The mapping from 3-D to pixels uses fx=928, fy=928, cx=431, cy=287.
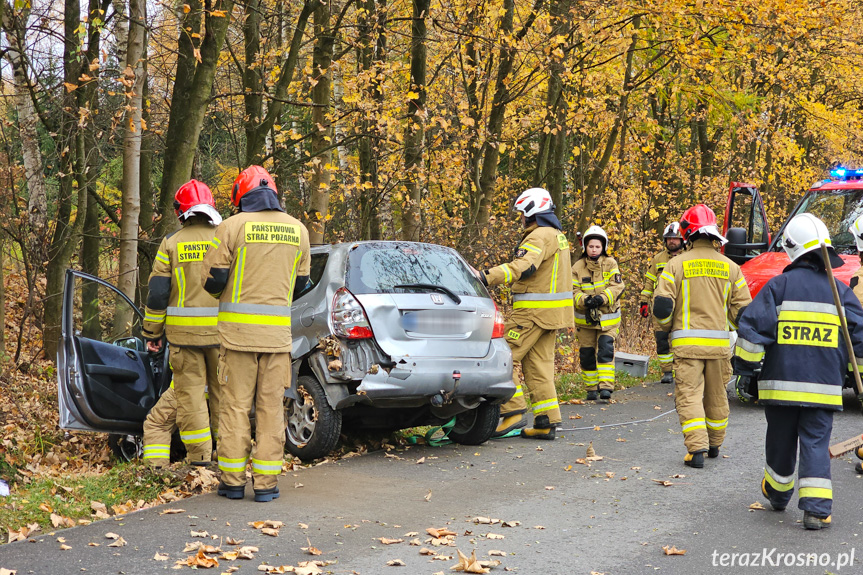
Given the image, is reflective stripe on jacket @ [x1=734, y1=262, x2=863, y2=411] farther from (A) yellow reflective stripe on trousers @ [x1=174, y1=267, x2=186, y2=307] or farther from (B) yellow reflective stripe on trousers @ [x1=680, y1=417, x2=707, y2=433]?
(A) yellow reflective stripe on trousers @ [x1=174, y1=267, x2=186, y2=307]

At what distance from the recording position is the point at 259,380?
6.22 m

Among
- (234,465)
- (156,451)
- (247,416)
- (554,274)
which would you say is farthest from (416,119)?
(234,465)

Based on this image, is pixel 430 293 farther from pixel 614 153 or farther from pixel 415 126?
pixel 614 153

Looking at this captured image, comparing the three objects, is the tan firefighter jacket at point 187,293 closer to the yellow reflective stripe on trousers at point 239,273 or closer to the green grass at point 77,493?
the yellow reflective stripe on trousers at point 239,273

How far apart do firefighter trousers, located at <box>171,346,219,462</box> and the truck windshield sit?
7.62m

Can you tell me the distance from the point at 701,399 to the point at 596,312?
13.2 feet

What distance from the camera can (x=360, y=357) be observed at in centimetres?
698

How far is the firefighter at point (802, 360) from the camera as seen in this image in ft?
18.4

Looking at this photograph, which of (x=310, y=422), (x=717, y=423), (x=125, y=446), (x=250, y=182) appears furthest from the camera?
(x=125, y=446)

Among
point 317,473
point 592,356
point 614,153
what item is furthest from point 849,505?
point 614,153

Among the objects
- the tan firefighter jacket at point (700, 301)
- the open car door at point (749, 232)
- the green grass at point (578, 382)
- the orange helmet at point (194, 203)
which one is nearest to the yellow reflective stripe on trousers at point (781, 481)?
the tan firefighter jacket at point (700, 301)

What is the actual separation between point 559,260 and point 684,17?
9155 mm

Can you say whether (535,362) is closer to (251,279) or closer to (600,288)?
(251,279)

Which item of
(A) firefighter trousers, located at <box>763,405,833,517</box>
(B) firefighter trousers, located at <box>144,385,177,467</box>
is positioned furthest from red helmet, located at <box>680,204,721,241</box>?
(B) firefighter trousers, located at <box>144,385,177,467</box>
